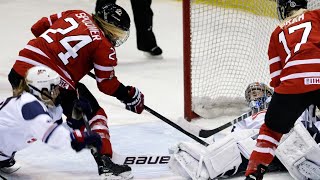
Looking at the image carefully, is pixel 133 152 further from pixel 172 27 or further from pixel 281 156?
pixel 172 27

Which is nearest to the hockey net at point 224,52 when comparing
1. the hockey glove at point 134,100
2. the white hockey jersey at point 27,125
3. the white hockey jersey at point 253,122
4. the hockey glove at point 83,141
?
the white hockey jersey at point 253,122

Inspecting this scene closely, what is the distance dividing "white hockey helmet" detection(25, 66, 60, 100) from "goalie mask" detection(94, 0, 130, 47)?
1.54 ft

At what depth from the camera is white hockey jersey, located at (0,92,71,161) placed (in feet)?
10.5

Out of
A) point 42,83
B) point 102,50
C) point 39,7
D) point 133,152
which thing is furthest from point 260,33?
point 39,7

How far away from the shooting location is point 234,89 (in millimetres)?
4887

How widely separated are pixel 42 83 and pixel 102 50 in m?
0.42

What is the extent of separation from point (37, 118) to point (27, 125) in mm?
133

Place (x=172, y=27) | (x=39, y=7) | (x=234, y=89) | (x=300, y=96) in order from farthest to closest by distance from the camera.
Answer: (x=39, y=7) → (x=172, y=27) → (x=234, y=89) → (x=300, y=96)

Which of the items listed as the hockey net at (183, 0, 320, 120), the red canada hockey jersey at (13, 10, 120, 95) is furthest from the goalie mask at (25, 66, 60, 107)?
the hockey net at (183, 0, 320, 120)

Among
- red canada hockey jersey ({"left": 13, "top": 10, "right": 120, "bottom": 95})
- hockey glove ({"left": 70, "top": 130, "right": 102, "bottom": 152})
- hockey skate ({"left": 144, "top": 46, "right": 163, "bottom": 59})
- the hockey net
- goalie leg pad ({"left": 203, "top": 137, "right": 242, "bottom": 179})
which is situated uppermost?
red canada hockey jersey ({"left": 13, "top": 10, "right": 120, "bottom": 95})

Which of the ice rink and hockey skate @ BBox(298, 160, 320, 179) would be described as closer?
hockey skate @ BBox(298, 160, 320, 179)

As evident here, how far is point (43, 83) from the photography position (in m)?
3.30

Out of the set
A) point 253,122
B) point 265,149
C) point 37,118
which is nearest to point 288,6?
point 265,149

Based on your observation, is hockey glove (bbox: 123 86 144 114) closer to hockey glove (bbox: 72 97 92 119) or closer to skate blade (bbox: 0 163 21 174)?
hockey glove (bbox: 72 97 92 119)
